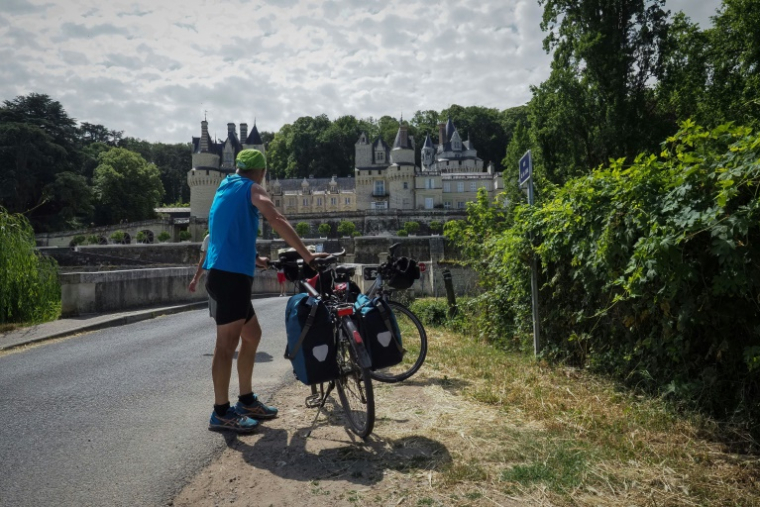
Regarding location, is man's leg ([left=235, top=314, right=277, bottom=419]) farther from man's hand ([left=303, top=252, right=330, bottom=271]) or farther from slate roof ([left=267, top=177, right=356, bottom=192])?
slate roof ([left=267, top=177, right=356, bottom=192])

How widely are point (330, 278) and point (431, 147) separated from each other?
296 feet

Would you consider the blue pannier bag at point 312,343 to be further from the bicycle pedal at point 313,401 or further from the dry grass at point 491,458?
the bicycle pedal at point 313,401

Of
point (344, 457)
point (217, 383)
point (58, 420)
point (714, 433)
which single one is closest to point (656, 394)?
point (714, 433)

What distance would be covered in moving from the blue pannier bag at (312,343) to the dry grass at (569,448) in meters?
0.62

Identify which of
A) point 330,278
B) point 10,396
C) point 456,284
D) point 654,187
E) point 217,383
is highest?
point 654,187

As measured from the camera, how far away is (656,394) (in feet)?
13.7

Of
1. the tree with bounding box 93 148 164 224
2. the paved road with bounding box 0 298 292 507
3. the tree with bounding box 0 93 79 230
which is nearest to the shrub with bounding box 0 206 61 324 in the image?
the paved road with bounding box 0 298 292 507

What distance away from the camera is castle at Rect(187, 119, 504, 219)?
76.6m

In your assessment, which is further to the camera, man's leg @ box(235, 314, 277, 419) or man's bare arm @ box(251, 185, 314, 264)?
man's leg @ box(235, 314, 277, 419)

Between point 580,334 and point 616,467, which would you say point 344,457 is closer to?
point 616,467

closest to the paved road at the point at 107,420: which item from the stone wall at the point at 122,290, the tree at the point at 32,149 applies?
the stone wall at the point at 122,290

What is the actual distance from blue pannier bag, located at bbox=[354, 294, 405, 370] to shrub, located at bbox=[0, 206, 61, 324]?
8787 mm

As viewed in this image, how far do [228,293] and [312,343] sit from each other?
67 cm

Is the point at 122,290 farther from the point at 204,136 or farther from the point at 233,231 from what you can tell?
the point at 204,136
